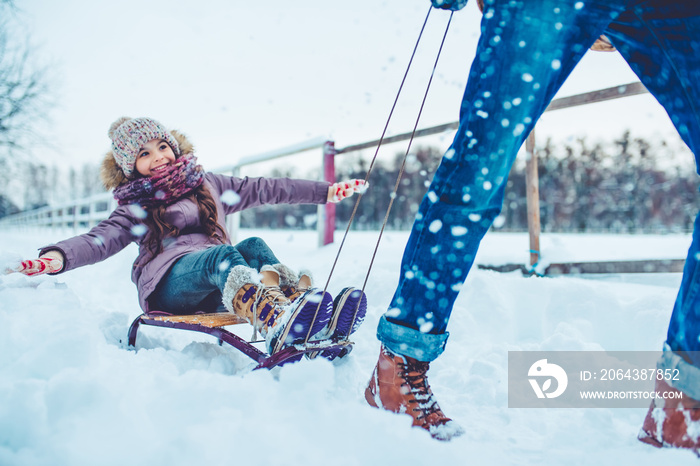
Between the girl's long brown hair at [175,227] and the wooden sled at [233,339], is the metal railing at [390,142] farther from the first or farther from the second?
the girl's long brown hair at [175,227]

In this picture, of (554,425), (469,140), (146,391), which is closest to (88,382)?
(146,391)

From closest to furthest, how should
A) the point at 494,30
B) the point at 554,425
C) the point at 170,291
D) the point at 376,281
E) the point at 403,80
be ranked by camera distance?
the point at 494,30 → the point at 554,425 → the point at 403,80 → the point at 170,291 → the point at 376,281

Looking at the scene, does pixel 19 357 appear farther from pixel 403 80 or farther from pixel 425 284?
pixel 403 80

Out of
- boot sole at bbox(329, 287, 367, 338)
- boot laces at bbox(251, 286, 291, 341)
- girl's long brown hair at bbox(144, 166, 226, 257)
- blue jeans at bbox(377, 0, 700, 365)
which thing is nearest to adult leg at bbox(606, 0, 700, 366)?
blue jeans at bbox(377, 0, 700, 365)

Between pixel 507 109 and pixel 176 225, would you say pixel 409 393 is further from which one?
pixel 176 225

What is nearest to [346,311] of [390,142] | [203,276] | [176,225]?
[203,276]

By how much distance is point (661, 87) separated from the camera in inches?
42.8

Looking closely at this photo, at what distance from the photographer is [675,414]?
2.98 feet

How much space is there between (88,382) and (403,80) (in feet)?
3.99

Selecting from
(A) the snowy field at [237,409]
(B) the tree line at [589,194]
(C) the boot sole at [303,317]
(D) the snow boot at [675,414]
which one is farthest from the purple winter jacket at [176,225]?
(B) the tree line at [589,194]

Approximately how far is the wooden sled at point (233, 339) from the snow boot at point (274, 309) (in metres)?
0.04

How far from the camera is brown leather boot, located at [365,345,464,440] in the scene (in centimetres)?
106

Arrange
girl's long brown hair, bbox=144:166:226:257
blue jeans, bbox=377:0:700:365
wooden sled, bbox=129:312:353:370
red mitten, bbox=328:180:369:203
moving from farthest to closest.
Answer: red mitten, bbox=328:180:369:203, girl's long brown hair, bbox=144:166:226:257, wooden sled, bbox=129:312:353:370, blue jeans, bbox=377:0:700:365

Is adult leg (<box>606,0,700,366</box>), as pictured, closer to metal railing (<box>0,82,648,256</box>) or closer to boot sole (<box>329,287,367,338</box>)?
metal railing (<box>0,82,648,256</box>)
